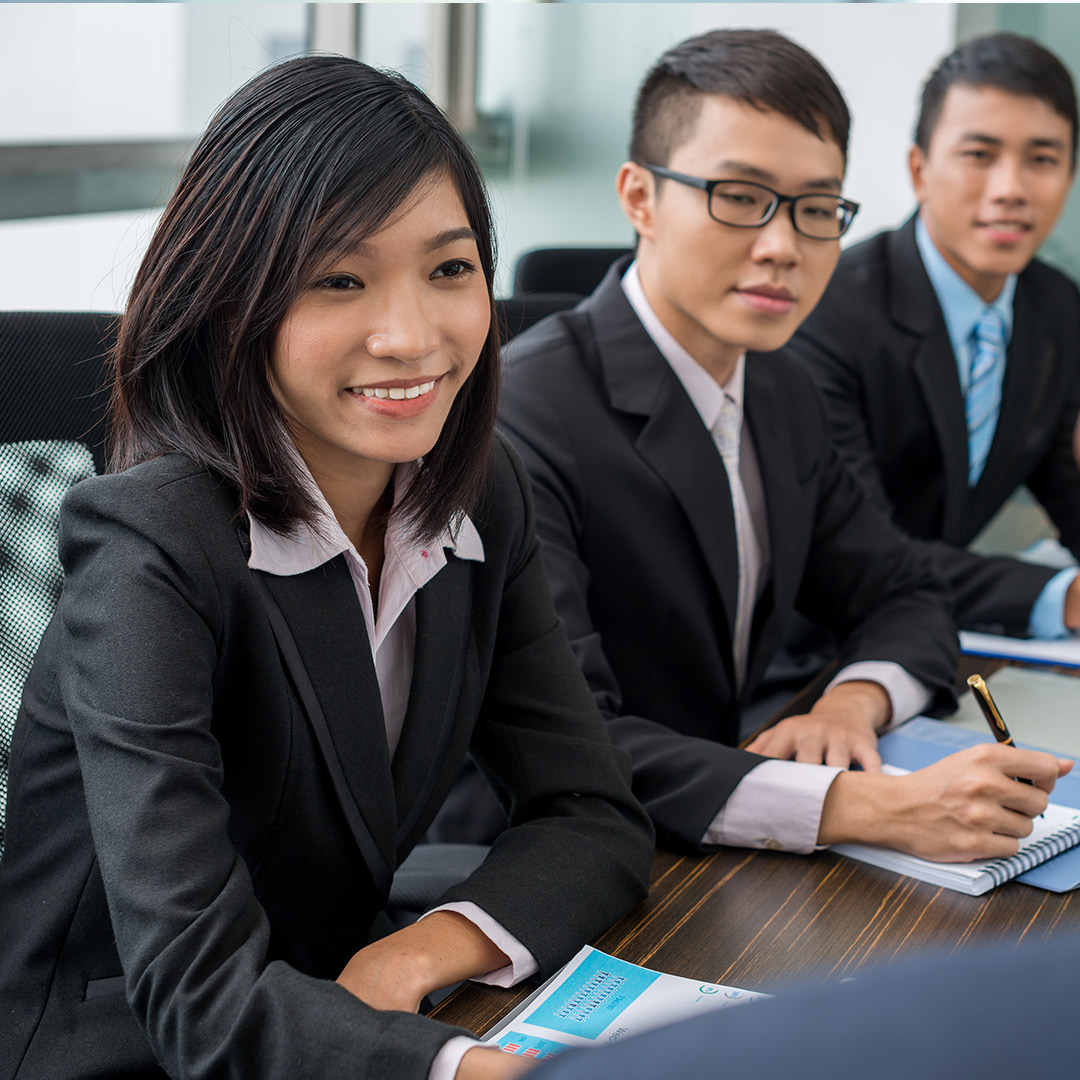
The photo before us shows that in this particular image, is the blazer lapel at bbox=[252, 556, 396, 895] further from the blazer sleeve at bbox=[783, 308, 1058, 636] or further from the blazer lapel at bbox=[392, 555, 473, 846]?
the blazer sleeve at bbox=[783, 308, 1058, 636]

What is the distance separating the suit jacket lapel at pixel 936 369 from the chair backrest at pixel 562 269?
522mm

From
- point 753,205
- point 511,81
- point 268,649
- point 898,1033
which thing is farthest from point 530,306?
point 511,81

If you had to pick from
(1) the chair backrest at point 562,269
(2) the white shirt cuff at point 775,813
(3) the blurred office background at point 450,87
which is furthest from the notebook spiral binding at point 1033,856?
(3) the blurred office background at point 450,87

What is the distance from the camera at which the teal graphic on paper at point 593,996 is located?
84 centimetres

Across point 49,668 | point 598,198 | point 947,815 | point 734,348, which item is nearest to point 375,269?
point 49,668

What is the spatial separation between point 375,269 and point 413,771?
1.36ft

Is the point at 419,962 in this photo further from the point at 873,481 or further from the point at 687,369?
the point at 873,481

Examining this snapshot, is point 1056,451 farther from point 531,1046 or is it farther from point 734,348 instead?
point 531,1046

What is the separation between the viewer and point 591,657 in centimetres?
135

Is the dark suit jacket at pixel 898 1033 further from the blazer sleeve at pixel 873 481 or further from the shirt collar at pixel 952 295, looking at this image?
the shirt collar at pixel 952 295

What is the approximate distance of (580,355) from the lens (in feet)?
5.27

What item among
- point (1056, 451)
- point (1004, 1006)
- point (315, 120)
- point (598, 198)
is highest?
point (315, 120)

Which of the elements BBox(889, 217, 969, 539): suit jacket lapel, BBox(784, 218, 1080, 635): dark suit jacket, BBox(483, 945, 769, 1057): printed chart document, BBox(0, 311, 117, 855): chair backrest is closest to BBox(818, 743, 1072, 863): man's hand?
BBox(483, 945, 769, 1057): printed chart document

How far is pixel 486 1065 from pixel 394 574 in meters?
0.45
